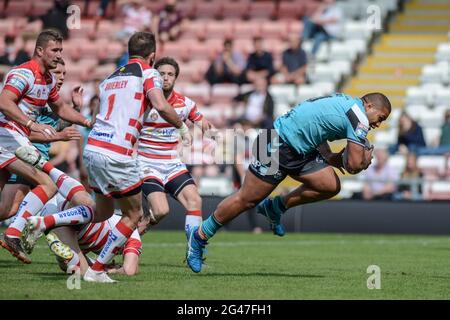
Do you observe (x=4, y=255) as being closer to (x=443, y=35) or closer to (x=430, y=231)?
(x=430, y=231)

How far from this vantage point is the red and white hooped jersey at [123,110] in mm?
9164

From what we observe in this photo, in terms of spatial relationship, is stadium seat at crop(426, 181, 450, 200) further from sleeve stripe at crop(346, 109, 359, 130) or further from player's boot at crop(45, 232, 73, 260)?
player's boot at crop(45, 232, 73, 260)

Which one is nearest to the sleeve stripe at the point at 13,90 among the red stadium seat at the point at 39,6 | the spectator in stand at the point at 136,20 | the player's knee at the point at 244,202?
the player's knee at the point at 244,202

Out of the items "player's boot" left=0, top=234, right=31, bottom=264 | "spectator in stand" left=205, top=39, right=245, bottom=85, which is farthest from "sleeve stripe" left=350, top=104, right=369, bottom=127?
"spectator in stand" left=205, top=39, right=245, bottom=85

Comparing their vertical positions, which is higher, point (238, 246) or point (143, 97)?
point (143, 97)

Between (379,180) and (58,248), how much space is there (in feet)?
33.1

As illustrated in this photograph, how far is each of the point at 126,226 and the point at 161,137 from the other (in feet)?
9.59

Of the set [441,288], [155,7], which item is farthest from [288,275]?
[155,7]

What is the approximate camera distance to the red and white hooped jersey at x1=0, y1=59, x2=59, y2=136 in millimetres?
10234

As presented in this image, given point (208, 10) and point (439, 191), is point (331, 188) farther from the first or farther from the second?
point (208, 10)

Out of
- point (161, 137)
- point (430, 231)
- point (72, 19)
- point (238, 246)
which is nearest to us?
point (161, 137)

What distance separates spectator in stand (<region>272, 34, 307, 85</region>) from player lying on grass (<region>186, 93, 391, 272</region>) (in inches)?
444

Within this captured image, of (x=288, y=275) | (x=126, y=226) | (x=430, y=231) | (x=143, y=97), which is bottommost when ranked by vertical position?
(x=430, y=231)
